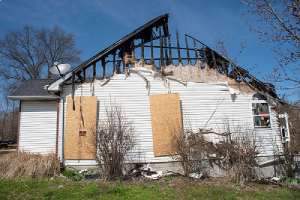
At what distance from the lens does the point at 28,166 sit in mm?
9562

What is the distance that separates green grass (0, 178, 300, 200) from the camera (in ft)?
24.2

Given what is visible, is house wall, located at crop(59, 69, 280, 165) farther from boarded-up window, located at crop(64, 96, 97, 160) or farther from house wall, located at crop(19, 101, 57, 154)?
house wall, located at crop(19, 101, 57, 154)

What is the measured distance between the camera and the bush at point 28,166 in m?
9.41

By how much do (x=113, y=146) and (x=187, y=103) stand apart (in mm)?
3792

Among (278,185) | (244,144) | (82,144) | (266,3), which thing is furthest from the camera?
(82,144)

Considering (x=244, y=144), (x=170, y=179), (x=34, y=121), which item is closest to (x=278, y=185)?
(x=244, y=144)

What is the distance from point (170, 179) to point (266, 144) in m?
4.75

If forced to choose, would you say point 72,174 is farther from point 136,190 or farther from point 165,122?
point 165,122

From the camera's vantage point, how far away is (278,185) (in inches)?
360

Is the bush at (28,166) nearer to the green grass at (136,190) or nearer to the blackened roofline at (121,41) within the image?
the green grass at (136,190)

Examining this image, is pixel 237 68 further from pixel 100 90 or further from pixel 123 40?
pixel 100 90

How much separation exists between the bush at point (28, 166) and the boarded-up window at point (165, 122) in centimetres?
401

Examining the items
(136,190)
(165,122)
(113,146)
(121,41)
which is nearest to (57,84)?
(121,41)

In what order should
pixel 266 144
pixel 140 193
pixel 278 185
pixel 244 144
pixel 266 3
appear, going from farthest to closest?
pixel 266 144, pixel 244 144, pixel 278 185, pixel 266 3, pixel 140 193
